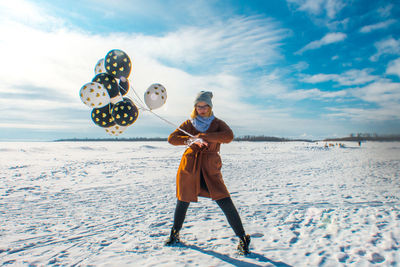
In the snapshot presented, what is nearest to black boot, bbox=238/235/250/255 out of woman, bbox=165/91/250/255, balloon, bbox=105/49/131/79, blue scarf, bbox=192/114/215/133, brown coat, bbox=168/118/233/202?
woman, bbox=165/91/250/255

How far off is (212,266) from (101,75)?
8.16 ft

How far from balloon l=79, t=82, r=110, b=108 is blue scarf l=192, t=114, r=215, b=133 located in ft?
3.73

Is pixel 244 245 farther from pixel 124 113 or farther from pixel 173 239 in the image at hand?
pixel 124 113

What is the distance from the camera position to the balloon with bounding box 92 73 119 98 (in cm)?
290

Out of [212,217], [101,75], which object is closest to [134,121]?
[101,75]

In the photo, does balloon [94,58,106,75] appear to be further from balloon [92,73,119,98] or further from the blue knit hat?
the blue knit hat

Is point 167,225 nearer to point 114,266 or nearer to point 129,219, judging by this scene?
point 129,219

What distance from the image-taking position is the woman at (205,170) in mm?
2486

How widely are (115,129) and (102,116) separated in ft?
0.84

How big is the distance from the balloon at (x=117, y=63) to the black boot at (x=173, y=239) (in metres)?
2.02

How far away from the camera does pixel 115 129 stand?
3201 mm

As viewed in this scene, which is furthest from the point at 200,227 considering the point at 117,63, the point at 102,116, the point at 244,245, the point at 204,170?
the point at 117,63

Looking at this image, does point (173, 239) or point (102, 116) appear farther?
point (102, 116)

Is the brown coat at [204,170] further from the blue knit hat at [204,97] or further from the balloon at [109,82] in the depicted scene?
the balloon at [109,82]
